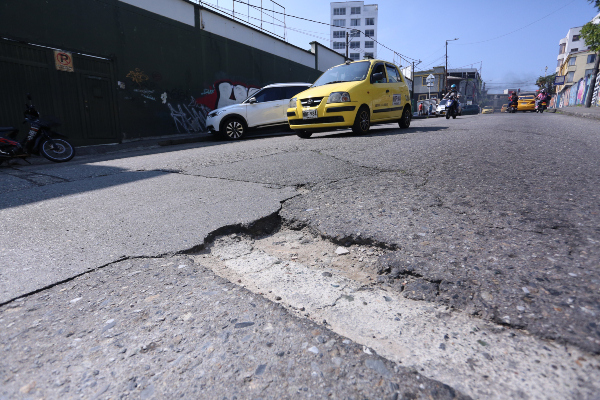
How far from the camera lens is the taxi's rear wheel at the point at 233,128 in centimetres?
1055

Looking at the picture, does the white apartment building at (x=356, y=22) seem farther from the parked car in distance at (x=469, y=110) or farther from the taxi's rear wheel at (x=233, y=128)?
the taxi's rear wheel at (x=233, y=128)

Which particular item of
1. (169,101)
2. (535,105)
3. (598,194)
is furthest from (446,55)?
(598,194)

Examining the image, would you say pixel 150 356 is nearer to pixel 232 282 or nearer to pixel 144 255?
pixel 232 282

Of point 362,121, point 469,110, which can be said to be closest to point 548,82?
point 469,110

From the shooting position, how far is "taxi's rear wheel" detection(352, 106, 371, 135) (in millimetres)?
7469

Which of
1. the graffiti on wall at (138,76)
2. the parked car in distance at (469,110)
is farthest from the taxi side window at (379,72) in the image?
the parked car in distance at (469,110)

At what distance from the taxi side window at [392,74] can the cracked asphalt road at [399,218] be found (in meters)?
4.63

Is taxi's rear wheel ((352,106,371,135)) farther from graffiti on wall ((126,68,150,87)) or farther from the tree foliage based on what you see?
the tree foliage

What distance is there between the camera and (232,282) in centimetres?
174

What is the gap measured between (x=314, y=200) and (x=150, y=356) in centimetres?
186

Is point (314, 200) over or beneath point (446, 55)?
beneath

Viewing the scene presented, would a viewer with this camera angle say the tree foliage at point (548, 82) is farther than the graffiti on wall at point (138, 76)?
Yes

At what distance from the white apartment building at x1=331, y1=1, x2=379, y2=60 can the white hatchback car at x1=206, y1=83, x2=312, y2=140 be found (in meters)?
76.1

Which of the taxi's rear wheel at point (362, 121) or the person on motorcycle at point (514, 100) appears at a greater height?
the person on motorcycle at point (514, 100)
